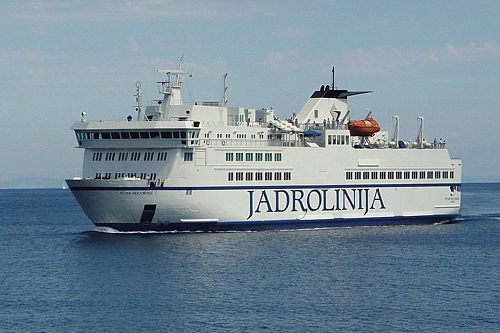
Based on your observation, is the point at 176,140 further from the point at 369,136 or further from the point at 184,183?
the point at 369,136

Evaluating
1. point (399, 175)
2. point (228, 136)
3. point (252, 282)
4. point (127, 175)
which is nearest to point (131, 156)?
point (127, 175)

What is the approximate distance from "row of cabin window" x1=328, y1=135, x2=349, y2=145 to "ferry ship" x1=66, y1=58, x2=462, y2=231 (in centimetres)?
7

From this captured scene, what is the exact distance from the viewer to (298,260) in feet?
144

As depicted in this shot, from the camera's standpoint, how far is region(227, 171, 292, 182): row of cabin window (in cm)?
5259

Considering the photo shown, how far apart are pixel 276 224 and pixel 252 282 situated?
1649cm

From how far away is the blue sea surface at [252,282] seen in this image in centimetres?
3183

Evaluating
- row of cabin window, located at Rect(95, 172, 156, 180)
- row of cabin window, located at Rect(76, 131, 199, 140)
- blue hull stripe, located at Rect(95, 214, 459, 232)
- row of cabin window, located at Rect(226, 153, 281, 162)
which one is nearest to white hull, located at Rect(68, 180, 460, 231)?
blue hull stripe, located at Rect(95, 214, 459, 232)

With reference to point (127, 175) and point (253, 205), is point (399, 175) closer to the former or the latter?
point (253, 205)

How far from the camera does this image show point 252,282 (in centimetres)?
3841

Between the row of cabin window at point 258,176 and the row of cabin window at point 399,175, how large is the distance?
15.7 feet

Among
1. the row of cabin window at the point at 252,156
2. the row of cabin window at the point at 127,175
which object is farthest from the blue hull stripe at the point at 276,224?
the row of cabin window at the point at 252,156

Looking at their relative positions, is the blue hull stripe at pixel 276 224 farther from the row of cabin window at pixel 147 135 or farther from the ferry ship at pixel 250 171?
the row of cabin window at pixel 147 135

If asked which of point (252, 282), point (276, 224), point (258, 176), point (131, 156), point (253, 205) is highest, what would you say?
point (131, 156)

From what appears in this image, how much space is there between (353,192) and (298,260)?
15.0 m
